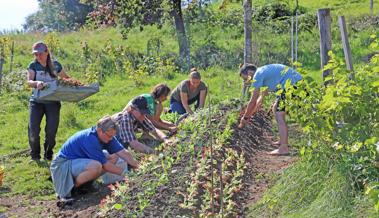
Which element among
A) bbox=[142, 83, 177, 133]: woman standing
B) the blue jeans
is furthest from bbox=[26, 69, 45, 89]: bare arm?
the blue jeans

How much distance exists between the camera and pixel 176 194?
538 centimetres

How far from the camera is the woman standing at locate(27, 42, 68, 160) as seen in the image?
24.9ft

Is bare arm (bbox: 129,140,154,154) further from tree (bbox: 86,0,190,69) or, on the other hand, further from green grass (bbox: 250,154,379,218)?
tree (bbox: 86,0,190,69)

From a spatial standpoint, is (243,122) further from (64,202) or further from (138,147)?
(64,202)

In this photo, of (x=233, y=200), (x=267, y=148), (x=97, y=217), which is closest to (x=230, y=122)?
(x=267, y=148)

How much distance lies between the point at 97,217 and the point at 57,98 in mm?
2742

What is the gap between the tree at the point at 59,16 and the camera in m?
37.3

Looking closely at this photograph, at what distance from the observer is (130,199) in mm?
5352

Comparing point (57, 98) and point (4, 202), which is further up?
point (57, 98)

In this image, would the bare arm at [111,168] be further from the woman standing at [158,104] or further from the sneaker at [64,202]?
the woman standing at [158,104]

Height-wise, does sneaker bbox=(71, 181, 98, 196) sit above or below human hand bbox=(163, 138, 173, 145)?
below

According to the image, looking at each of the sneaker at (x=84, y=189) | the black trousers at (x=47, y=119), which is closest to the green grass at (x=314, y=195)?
the sneaker at (x=84, y=189)

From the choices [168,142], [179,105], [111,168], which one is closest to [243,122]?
[168,142]

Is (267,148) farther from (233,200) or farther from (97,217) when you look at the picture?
(97,217)
